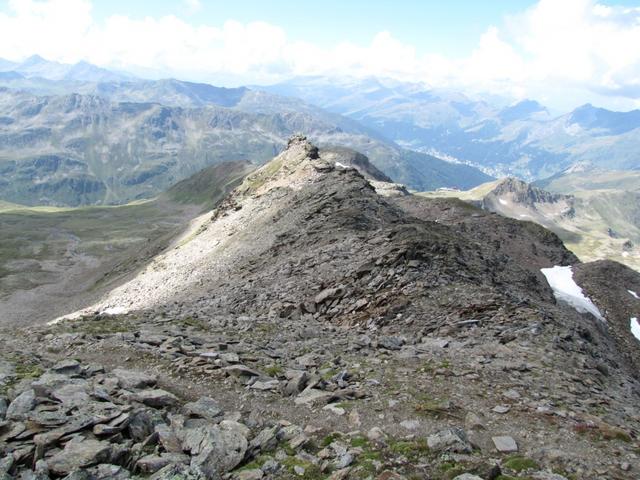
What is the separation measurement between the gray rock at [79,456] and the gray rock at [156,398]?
132 inches

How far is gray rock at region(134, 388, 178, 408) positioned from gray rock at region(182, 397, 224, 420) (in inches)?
24.0

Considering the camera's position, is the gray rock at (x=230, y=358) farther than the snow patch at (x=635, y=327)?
No

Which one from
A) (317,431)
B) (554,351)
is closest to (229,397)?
(317,431)

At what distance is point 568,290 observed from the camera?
6297 cm

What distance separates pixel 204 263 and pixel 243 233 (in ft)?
25.2

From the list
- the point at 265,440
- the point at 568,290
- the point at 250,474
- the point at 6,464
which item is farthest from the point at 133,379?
the point at 568,290

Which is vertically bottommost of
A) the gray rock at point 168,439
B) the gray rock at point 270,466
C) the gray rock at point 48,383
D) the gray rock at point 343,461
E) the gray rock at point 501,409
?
the gray rock at point 501,409

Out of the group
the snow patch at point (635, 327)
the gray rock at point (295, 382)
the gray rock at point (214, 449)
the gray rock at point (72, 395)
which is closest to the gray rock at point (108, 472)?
the gray rock at point (214, 449)

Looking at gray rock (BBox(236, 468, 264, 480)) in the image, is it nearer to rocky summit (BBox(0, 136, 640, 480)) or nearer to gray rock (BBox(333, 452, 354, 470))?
rocky summit (BBox(0, 136, 640, 480))

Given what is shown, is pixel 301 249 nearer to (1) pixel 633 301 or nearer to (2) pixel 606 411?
(2) pixel 606 411

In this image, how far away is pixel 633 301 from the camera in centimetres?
6259

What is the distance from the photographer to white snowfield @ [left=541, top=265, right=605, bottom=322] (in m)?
57.2

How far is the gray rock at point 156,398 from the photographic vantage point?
655 inches

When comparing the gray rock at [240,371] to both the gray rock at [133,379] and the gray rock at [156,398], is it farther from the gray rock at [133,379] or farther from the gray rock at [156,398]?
the gray rock at [156,398]
